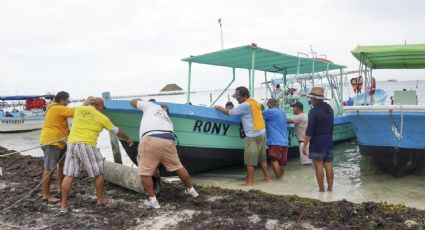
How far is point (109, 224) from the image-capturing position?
175 inches

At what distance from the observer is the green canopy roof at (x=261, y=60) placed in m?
7.64

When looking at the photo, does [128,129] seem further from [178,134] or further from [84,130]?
[84,130]

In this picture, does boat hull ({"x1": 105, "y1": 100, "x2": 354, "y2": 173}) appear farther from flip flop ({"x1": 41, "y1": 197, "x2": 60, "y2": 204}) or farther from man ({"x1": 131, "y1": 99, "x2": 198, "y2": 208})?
flip flop ({"x1": 41, "y1": 197, "x2": 60, "y2": 204})

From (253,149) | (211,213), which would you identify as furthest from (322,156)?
(211,213)

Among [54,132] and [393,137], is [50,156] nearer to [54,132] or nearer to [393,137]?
[54,132]

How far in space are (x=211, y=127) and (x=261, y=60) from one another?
2.56 meters

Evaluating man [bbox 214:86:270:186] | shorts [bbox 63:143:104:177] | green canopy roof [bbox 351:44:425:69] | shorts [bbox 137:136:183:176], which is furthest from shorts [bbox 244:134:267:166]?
green canopy roof [bbox 351:44:425:69]

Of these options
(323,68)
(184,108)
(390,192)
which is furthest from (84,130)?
(323,68)

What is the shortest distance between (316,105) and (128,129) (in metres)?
3.28

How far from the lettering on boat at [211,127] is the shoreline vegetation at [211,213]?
1282mm

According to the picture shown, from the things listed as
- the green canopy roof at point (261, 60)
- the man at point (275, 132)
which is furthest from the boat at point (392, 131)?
the green canopy roof at point (261, 60)

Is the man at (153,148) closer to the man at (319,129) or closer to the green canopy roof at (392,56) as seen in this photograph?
the man at (319,129)

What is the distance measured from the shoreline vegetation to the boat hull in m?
1.15

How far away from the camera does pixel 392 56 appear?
841 centimetres
